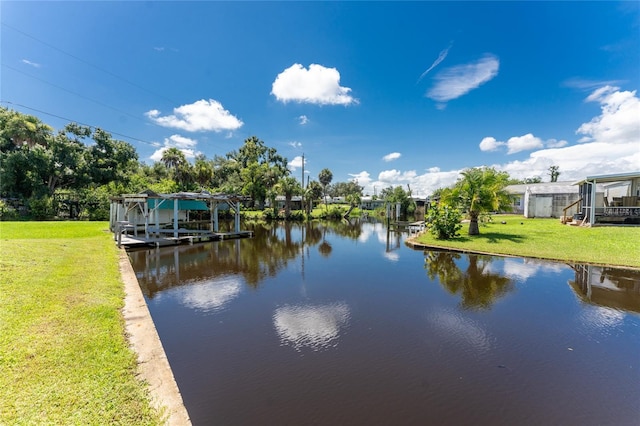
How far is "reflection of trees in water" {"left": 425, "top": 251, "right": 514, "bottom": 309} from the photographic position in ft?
26.6

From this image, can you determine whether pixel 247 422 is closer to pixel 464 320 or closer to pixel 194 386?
pixel 194 386

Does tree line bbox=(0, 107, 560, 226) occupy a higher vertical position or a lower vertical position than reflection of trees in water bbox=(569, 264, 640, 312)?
higher

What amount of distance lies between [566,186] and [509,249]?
22188 mm

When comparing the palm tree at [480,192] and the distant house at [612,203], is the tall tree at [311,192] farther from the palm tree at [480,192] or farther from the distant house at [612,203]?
the distant house at [612,203]

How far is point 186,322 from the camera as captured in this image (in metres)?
6.49

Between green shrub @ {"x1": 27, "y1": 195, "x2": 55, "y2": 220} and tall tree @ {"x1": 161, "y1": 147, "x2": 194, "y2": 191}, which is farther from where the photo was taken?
tall tree @ {"x1": 161, "y1": 147, "x2": 194, "y2": 191}

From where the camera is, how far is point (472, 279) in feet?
33.1

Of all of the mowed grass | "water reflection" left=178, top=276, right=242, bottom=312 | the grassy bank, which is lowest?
"water reflection" left=178, top=276, right=242, bottom=312

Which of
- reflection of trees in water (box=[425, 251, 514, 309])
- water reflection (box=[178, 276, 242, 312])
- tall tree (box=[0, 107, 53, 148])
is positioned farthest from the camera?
tall tree (box=[0, 107, 53, 148])

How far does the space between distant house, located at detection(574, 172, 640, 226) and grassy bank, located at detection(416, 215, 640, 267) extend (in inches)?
71.5

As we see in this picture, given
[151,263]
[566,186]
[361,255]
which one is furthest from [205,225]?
[566,186]

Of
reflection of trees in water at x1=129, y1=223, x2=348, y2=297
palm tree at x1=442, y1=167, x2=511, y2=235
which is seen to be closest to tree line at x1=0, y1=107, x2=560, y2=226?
palm tree at x1=442, y1=167, x2=511, y2=235

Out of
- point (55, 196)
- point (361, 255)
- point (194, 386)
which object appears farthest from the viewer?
point (55, 196)

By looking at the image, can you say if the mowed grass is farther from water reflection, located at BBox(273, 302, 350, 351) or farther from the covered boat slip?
the covered boat slip
